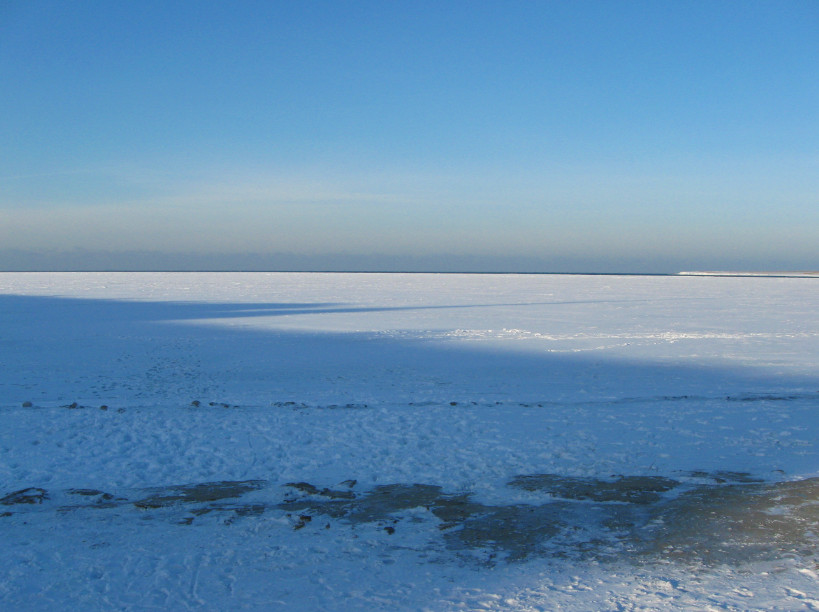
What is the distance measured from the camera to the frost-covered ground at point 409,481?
3867 millimetres

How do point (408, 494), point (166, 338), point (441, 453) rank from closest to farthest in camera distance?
point (408, 494) → point (441, 453) → point (166, 338)

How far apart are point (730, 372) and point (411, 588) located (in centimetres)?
887

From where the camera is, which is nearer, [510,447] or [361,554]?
[361,554]

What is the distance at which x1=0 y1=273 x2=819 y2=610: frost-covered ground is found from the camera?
3.87m

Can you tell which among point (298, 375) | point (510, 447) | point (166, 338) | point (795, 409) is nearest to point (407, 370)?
point (298, 375)

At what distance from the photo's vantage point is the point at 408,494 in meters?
5.39

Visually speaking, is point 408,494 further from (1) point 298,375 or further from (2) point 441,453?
(1) point 298,375

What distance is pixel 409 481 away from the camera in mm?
5727

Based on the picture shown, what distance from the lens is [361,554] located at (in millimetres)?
4270

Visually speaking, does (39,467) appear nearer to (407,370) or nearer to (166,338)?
(407,370)

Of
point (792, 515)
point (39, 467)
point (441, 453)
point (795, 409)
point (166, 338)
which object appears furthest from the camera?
point (166, 338)

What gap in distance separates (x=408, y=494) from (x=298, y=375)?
582cm

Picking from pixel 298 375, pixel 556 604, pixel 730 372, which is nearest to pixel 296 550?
pixel 556 604

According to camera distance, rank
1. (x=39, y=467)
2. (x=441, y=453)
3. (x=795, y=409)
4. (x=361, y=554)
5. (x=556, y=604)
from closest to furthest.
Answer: (x=556, y=604)
(x=361, y=554)
(x=39, y=467)
(x=441, y=453)
(x=795, y=409)
